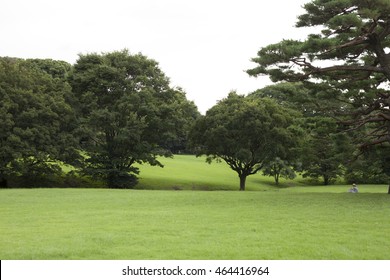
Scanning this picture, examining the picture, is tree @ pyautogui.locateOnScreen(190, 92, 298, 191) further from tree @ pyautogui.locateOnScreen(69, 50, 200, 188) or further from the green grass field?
the green grass field

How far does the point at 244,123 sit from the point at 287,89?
1706 centimetres

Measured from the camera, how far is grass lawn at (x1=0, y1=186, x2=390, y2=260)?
9.05 meters

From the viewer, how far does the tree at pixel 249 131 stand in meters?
39.0

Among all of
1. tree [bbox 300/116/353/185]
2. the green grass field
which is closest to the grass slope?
tree [bbox 300/116/353/185]

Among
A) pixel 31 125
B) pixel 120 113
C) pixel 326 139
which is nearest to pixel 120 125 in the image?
pixel 120 113

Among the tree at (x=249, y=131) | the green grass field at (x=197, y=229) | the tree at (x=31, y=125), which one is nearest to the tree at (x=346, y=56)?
the green grass field at (x=197, y=229)

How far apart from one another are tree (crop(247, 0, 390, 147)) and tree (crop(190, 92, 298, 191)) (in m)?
15.1

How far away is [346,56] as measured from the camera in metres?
21.3

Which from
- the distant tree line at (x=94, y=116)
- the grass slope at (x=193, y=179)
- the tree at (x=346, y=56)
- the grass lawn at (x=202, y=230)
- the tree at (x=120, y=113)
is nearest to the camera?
the grass lawn at (x=202, y=230)

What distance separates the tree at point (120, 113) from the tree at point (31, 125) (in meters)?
1.91

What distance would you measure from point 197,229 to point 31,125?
1046 inches

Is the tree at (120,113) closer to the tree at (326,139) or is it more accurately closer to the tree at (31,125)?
the tree at (31,125)
